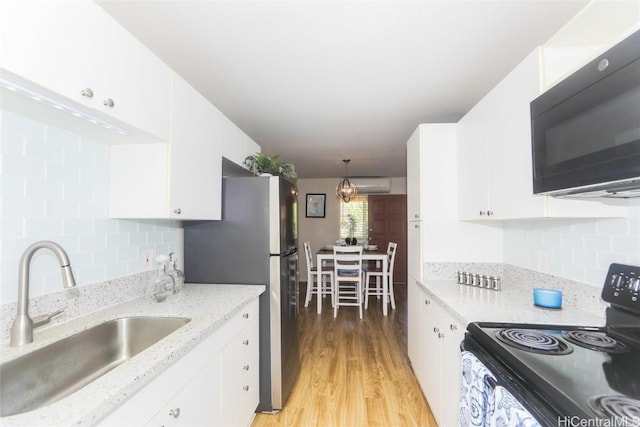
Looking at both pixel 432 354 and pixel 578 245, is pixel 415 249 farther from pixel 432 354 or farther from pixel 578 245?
pixel 578 245

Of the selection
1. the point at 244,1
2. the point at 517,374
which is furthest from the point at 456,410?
the point at 244,1

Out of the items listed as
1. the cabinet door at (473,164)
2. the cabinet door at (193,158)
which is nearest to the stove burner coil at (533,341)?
the cabinet door at (473,164)

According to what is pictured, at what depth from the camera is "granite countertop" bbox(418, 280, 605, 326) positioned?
4.19 ft

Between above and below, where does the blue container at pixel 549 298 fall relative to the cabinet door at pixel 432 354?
above

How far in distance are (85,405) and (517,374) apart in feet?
3.89

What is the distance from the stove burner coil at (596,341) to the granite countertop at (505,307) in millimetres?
106

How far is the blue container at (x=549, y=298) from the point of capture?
141 centimetres

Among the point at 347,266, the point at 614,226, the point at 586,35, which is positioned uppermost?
the point at 586,35

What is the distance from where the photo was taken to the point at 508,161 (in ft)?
4.65

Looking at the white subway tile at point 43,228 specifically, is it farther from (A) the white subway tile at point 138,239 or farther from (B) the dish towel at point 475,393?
(B) the dish towel at point 475,393

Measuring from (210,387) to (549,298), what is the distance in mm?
1718

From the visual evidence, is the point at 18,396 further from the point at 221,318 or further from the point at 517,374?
the point at 517,374

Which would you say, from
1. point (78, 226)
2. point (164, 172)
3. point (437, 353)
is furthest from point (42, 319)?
point (437, 353)

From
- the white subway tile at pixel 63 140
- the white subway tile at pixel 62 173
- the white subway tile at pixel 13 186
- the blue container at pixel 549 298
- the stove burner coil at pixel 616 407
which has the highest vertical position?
the white subway tile at pixel 63 140
